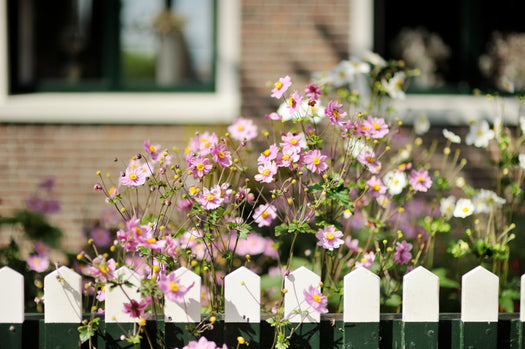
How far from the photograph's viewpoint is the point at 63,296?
164 centimetres

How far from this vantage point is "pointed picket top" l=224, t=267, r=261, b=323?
163cm

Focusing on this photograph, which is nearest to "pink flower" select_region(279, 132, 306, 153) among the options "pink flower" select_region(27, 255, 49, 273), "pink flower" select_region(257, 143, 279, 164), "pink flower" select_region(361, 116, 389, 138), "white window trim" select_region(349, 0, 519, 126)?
"pink flower" select_region(257, 143, 279, 164)

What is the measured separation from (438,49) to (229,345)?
12.8 feet

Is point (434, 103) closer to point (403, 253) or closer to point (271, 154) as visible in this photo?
point (403, 253)

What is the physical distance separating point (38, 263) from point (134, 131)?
219cm

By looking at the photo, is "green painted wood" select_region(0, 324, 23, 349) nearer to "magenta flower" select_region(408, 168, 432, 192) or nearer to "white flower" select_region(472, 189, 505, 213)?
"magenta flower" select_region(408, 168, 432, 192)

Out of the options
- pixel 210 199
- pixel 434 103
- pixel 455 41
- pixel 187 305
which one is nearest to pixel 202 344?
pixel 187 305

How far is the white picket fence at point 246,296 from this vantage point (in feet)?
5.35

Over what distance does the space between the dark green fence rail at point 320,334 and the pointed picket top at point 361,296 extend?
27 millimetres

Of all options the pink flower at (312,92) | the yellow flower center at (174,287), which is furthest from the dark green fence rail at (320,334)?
the pink flower at (312,92)

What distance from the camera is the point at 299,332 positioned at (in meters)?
1.69

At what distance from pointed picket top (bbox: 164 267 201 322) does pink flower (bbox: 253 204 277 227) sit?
320mm

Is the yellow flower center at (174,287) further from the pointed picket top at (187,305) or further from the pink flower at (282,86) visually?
the pink flower at (282,86)

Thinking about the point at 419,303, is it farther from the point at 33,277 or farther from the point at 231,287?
the point at 33,277
